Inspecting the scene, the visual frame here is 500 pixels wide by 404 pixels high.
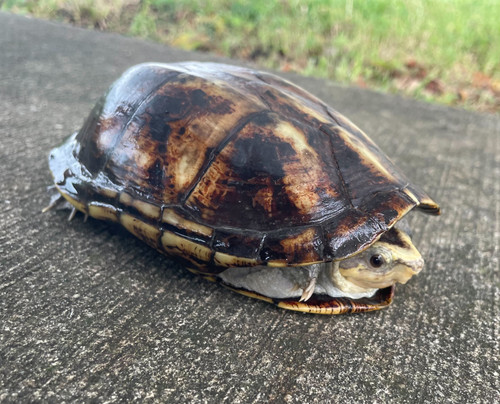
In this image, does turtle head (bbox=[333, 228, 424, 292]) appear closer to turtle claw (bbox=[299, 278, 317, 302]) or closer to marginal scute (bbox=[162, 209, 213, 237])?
turtle claw (bbox=[299, 278, 317, 302])

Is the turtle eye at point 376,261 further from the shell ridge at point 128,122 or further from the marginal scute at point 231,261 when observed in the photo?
the shell ridge at point 128,122

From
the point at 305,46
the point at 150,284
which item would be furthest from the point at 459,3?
the point at 150,284

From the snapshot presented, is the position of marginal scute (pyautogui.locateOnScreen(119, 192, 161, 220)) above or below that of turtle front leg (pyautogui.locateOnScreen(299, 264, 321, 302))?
above

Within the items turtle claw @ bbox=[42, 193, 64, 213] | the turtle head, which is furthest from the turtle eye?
turtle claw @ bbox=[42, 193, 64, 213]

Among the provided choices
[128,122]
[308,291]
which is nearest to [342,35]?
[128,122]

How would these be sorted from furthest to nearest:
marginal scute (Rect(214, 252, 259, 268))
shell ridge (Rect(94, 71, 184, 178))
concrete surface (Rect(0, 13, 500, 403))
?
1. shell ridge (Rect(94, 71, 184, 178))
2. marginal scute (Rect(214, 252, 259, 268))
3. concrete surface (Rect(0, 13, 500, 403))

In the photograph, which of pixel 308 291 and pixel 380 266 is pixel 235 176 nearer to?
pixel 308 291
